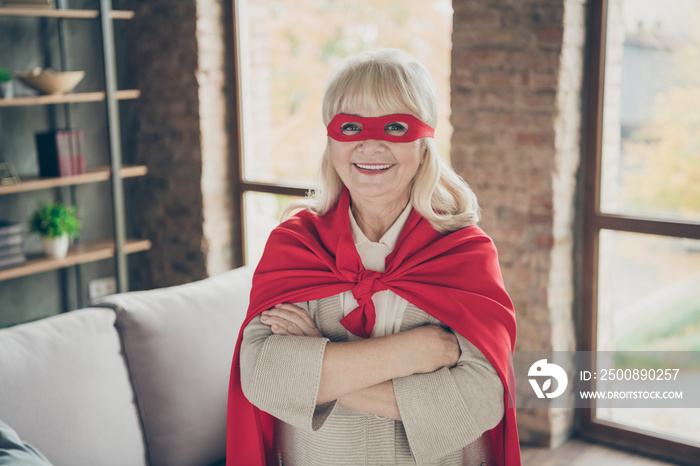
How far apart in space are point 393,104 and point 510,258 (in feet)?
5.31

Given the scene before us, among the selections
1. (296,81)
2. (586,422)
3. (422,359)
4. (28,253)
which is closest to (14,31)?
(28,253)

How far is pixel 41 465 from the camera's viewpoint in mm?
1360

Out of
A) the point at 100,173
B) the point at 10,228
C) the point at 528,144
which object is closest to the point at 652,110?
the point at 528,144

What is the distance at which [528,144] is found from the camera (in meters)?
2.86

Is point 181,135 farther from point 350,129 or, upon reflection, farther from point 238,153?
point 350,129

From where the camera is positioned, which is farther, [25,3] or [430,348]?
[25,3]

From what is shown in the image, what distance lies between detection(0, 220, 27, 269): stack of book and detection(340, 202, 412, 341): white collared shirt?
252 centimetres

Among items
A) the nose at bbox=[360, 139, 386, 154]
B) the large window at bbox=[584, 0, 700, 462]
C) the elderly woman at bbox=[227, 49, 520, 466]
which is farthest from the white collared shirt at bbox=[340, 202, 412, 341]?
the large window at bbox=[584, 0, 700, 462]

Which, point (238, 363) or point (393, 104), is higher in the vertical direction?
point (393, 104)

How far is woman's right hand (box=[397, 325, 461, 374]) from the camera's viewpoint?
4.79ft

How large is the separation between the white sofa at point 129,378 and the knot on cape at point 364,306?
72cm

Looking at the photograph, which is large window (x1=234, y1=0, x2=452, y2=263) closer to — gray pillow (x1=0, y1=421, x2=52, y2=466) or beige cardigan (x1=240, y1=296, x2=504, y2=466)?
beige cardigan (x1=240, y1=296, x2=504, y2=466)

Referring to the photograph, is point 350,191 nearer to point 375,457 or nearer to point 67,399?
point 375,457

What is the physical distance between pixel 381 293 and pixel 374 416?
28 cm
